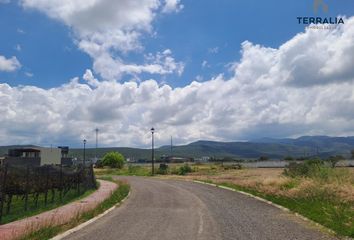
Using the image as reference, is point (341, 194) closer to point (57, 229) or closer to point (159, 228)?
point (159, 228)

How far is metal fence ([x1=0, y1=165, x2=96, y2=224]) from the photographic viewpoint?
1898 centimetres

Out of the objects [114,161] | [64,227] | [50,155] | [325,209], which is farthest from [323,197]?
[114,161]

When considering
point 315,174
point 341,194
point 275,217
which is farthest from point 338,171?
point 275,217

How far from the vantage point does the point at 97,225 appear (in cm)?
1451

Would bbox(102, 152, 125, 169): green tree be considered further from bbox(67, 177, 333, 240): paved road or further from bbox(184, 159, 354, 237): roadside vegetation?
bbox(67, 177, 333, 240): paved road

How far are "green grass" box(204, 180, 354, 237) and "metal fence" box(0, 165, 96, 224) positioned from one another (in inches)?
409

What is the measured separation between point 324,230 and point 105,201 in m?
12.6

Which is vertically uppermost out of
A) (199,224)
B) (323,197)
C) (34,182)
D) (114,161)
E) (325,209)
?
(114,161)

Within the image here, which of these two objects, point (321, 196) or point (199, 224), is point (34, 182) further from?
point (321, 196)

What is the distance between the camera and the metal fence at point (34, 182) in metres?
19.0

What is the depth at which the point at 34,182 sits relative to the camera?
22344 mm

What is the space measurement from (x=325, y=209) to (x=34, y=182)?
44.3 feet

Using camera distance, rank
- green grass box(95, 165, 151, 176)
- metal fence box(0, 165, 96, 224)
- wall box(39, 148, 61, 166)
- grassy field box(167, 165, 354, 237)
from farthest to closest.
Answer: wall box(39, 148, 61, 166) < green grass box(95, 165, 151, 176) < metal fence box(0, 165, 96, 224) < grassy field box(167, 165, 354, 237)

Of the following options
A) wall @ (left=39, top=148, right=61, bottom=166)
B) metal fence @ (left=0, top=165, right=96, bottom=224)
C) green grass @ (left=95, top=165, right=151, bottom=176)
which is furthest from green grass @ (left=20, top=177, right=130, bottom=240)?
wall @ (left=39, top=148, right=61, bottom=166)
